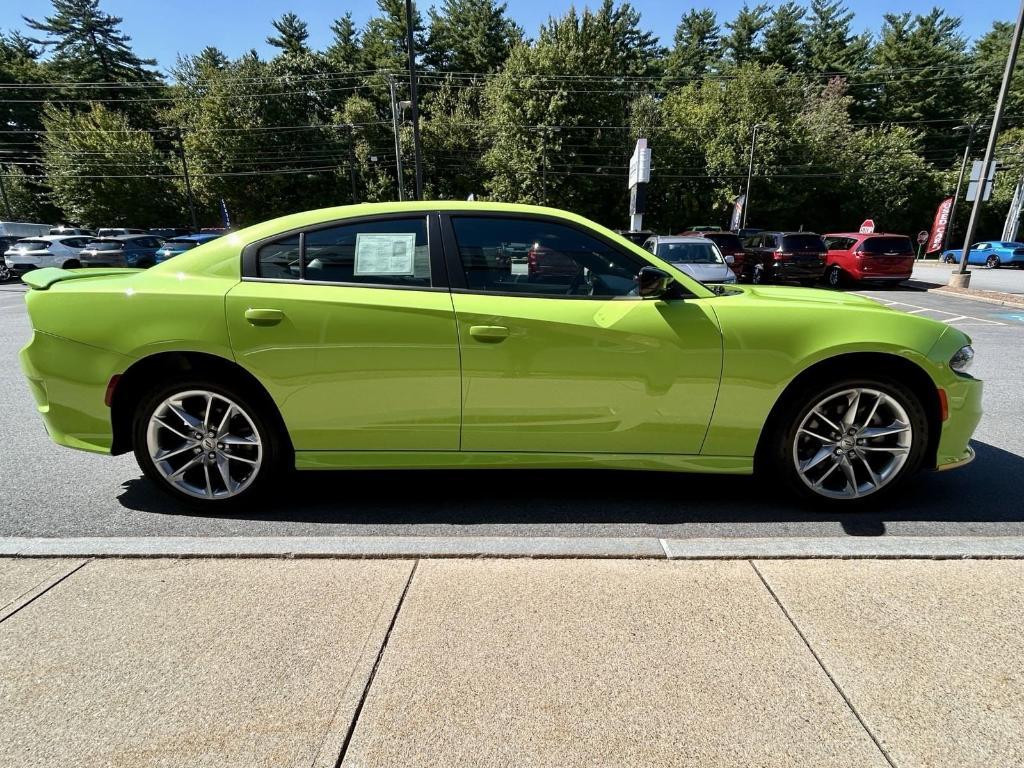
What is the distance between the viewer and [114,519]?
3070 mm

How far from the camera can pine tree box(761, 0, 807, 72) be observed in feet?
172

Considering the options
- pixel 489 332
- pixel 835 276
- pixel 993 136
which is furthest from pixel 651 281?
pixel 835 276

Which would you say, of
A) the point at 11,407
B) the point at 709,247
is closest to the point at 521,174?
the point at 709,247

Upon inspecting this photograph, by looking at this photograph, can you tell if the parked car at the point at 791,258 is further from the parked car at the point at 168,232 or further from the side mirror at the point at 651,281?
the parked car at the point at 168,232

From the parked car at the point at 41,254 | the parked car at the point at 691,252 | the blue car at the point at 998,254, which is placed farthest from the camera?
the blue car at the point at 998,254

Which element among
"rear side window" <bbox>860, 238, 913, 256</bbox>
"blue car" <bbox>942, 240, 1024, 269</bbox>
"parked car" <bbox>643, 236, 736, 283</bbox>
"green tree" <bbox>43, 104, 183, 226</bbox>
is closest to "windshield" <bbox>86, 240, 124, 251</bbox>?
"parked car" <bbox>643, 236, 736, 283</bbox>

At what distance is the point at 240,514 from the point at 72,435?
3.16 ft

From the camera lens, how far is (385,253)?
115 inches

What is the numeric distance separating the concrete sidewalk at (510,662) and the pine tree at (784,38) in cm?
6330

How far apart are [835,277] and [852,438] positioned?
17.9 m

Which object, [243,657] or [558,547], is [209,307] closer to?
[243,657]

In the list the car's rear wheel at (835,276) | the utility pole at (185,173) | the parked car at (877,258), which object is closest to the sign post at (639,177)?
the parked car at (877,258)

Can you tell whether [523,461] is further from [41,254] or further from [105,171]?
[105,171]

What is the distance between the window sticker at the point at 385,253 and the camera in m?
2.91
